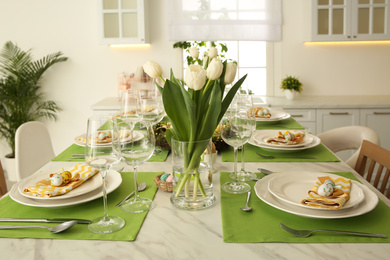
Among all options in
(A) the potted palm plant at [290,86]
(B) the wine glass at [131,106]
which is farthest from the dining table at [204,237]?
(A) the potted palm plant at [290,86]

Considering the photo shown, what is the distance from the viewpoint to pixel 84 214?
4.40 feet

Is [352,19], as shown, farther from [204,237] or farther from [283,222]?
[204,237]

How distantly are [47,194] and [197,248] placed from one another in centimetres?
53

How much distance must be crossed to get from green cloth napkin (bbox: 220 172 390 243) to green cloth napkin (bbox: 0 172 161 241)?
261mm

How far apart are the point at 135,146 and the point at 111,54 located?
11.1 feet

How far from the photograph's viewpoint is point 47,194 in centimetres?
138

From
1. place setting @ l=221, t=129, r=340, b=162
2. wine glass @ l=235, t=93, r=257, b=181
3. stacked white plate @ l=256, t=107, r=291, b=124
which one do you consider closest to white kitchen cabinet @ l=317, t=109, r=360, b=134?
stacked white plate @ l=256, t=107, r=291, b=124

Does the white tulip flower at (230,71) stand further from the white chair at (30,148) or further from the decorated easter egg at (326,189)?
the white chair at (30,148)

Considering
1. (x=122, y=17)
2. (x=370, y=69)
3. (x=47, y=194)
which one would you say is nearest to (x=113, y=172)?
(x=47, y=194)

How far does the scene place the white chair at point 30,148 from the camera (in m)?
2.46

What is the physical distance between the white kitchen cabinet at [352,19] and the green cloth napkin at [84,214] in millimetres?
3050

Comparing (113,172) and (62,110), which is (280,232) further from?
(62,110)

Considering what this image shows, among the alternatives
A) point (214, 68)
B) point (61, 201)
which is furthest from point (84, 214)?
point (214, 68)

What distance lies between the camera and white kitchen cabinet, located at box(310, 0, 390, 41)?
13.3 feet
